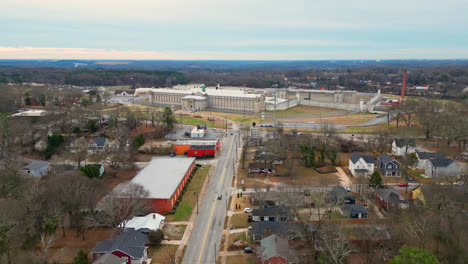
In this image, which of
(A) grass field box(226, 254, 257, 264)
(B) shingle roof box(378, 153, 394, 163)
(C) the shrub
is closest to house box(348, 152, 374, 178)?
(B) shingle roof box(378, 153, 394, 163)

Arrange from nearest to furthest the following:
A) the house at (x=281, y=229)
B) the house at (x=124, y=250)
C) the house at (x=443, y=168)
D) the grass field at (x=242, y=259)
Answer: the house at (x=124, y=250), the grass field at (x=242, y=259), the house at (x=281, y=229), the house at (x=443, y=168)

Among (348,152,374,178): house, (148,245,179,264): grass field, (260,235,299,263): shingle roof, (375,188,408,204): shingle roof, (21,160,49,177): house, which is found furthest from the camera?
(348,152,374,178): house

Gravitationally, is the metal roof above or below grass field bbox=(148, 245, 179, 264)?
above

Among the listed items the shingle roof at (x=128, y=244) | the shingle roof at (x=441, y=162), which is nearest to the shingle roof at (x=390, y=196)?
the shingle roof at (x=441, y=162)

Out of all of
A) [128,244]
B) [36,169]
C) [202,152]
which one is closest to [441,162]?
[202,152]

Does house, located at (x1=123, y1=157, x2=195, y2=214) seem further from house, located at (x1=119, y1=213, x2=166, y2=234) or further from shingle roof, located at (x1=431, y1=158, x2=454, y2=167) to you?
shingle roof, located at (x1=431, y1=158, x2=454, y2=167)

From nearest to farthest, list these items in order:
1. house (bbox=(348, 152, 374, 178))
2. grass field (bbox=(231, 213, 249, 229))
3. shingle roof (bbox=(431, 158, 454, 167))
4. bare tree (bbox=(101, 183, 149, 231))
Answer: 1. bare tree (bbox=(101, 183, 149, 231))
2. grass field (bbox=(231, 213, 249, 229))
3. shingle roof (bbox=(431, 158, 454, 167))
4. house (bbox=(348, 152, 374, 178))

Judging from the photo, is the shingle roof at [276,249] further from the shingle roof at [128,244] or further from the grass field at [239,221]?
the shingle roof at [128,244]
